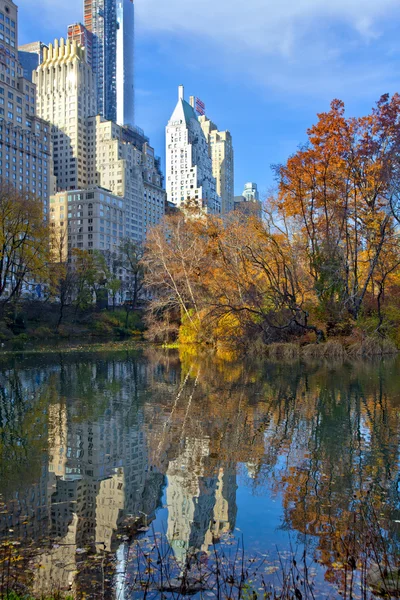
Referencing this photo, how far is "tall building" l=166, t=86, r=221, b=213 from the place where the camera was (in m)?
185

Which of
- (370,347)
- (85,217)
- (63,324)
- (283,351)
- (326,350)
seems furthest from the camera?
(85,217)

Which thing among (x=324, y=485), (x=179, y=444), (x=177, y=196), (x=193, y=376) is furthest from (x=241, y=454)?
(x=177, y=196)

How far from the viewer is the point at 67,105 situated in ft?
559

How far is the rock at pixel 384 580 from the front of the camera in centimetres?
429

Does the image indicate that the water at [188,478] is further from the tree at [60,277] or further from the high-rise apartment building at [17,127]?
the high-rise apartment building at [17,127]

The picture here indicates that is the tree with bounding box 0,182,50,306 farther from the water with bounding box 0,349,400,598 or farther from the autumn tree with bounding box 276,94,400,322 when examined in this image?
the water with bounding box 0,349,400,598

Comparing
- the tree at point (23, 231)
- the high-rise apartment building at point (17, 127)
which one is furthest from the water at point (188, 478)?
the high-rise apartment building at point (17, 127)

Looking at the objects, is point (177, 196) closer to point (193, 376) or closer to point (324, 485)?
point (193, 376)

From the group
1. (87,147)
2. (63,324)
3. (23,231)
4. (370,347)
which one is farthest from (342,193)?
(87,147)

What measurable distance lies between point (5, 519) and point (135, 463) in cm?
258

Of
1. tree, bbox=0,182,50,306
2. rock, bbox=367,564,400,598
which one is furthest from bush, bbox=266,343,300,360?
rock, bbox=367,564,400,598

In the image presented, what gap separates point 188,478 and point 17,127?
439 ft

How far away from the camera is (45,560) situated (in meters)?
5.00

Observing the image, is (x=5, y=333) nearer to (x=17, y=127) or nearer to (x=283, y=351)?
(x=283, y=351)
